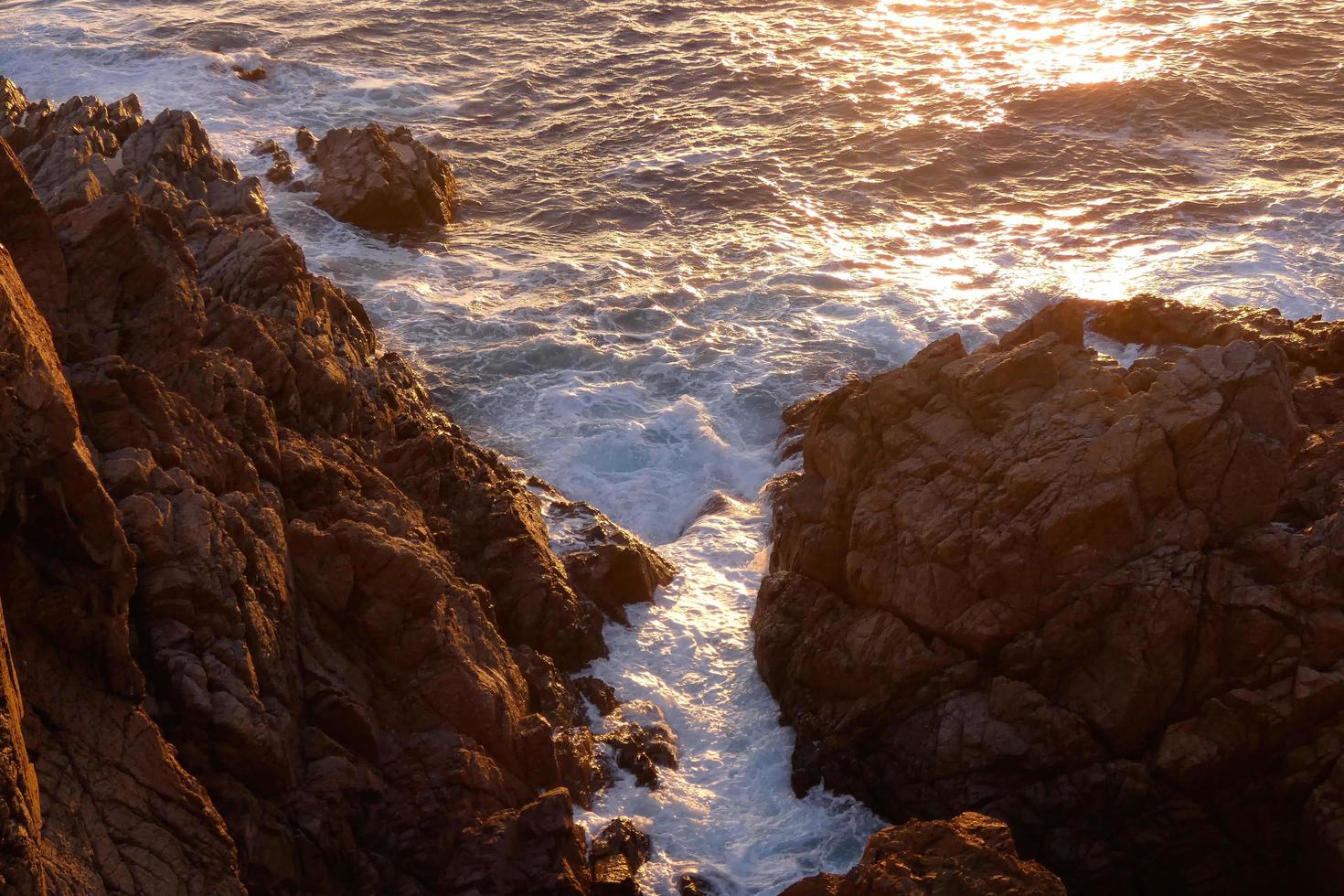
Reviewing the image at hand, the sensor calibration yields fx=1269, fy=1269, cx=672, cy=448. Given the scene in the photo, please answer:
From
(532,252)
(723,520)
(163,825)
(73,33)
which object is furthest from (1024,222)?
(73,33)

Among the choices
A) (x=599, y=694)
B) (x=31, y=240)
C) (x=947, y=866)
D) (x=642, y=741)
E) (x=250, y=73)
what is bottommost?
(x=642, y=741)

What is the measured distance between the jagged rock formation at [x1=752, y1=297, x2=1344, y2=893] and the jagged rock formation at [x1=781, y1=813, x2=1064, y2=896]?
77.4 inches

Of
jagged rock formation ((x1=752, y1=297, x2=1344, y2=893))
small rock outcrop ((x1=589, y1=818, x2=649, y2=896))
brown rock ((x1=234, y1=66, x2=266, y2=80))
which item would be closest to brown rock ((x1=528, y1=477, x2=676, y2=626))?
jagged rock formation ((x1=752, y1=297, x2=1344, y2=893))

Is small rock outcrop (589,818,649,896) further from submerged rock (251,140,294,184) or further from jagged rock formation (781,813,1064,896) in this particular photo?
submerged rock (251,140,294,184)

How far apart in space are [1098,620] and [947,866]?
382cm

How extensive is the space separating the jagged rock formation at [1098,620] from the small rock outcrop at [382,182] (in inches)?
688

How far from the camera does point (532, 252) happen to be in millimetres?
29516

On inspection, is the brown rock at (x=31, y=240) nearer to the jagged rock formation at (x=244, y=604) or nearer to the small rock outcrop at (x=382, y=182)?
the jagged rock formation at (x=244, y=604)

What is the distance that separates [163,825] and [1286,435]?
12.2 metres

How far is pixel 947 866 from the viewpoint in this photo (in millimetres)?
11297

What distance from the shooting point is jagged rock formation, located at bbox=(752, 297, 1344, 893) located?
13.0m

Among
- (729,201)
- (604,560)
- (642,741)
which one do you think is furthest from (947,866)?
(729,201)

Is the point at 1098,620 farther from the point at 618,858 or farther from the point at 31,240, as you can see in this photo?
the point at 31,240

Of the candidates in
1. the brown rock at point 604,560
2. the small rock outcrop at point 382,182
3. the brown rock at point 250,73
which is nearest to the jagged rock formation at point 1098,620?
the brown rock at point 604,560
